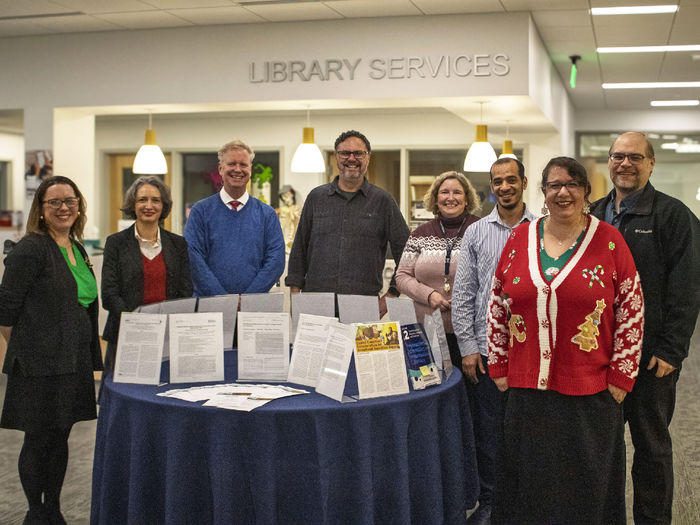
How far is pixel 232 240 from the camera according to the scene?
150 inches

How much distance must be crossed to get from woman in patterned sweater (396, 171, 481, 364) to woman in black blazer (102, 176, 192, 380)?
3.28 feet

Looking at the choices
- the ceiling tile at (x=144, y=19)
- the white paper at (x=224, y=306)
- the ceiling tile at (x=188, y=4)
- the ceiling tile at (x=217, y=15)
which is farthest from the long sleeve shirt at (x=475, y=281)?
the ceiling tile at (x=144, y=19)

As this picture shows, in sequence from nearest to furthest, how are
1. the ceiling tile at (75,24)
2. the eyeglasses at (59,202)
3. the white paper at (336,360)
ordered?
the white paper at (336,360), the eyeglasses at (59,202), the ceiling tile at (75,24)

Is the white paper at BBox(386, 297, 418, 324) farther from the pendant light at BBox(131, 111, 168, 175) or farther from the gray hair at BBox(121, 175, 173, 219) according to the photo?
the pendant light at BBox(131, 111, 168, 175)

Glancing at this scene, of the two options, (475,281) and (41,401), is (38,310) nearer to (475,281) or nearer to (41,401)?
(41,401)

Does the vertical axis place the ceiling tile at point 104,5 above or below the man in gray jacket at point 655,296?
above

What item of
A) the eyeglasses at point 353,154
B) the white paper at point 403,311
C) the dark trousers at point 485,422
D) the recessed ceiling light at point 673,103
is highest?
the recessed ceiling light at point 673,103

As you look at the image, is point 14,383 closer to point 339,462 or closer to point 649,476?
point 339,462

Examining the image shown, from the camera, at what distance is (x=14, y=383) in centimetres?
323

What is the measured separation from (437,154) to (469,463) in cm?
783

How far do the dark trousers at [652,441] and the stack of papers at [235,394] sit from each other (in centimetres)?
126

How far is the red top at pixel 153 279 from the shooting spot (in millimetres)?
3432

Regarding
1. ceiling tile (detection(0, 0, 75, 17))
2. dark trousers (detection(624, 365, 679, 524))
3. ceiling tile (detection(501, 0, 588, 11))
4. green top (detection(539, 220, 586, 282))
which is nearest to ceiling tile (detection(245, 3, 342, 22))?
ceiling tile (detection(501, 0, 588, 11))

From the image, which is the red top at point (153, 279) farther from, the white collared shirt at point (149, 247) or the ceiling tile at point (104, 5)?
→ the ceiling tile at point (104, 5)
